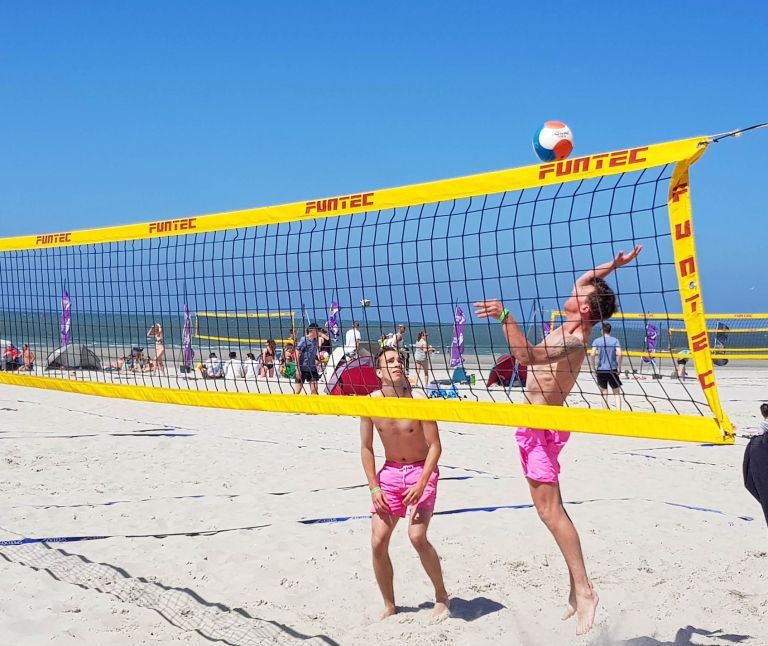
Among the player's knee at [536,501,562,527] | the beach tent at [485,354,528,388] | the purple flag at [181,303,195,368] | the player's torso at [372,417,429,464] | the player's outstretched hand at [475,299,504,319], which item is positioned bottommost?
the player's knee at [536,501,562,527]

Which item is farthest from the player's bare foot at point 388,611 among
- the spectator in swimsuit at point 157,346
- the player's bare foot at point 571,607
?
the spectator in swimsuit at point 157,346

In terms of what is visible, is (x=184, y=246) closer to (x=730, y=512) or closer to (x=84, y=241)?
(x=84, y=241)

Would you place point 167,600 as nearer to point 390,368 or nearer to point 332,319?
point 390,368

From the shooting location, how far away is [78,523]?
5.48m

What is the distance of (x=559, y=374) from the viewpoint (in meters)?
3.57

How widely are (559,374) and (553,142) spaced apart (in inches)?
46.8

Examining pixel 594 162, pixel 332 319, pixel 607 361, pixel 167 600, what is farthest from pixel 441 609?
pixel 607 361

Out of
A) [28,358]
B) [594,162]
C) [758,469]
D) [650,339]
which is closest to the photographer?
[758,469]

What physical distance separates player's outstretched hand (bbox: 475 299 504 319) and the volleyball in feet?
3.51

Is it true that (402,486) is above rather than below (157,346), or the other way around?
below

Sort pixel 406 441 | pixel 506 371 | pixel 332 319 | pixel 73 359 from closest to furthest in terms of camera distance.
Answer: pixel 406 441 < pixel 332 319 < pixel 506 371 < pixel 73 359

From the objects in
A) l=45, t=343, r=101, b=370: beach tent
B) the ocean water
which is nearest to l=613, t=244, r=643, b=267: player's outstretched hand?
the ocean water

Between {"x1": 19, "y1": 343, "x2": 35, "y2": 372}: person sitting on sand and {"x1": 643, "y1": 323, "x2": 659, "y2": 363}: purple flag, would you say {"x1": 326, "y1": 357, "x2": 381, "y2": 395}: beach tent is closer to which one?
{"x1": 643, "y1": 323, "x2": 659, "y2": 363}: purple flag

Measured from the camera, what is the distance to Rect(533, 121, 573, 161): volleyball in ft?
13.2
